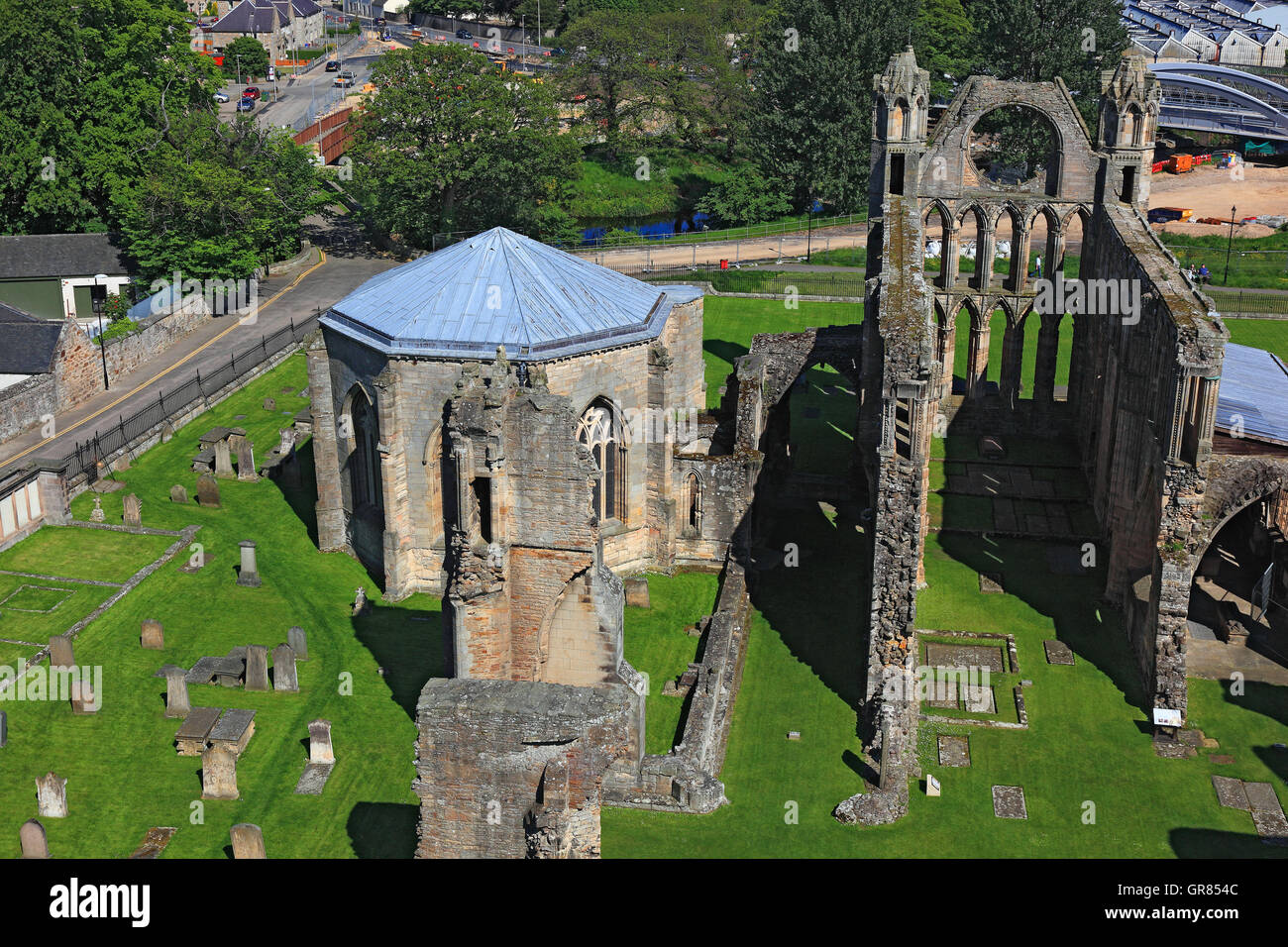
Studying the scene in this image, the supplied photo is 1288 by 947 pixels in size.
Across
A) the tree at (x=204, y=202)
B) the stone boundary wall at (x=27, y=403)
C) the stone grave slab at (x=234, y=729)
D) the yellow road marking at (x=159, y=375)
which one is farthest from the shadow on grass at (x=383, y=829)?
the tree at (x=204, y=202)

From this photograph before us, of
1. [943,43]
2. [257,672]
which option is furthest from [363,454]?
[943,43]

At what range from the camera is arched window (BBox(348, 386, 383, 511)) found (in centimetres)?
4381

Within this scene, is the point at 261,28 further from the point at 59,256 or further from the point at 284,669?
the point at 284,669

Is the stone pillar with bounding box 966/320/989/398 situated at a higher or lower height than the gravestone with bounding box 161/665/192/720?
higher

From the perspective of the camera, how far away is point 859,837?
3231 centimetres

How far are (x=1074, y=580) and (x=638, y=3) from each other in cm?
10230

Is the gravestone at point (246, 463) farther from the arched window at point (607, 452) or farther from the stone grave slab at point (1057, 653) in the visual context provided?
the stone grave slab at point (1057, 653)

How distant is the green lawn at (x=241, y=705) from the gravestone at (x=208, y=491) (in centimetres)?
39

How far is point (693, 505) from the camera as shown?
45.4 m

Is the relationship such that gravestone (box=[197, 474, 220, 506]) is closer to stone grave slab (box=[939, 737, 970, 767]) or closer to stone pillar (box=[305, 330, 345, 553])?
stone pillar (box=[305, 330, 345, 553])

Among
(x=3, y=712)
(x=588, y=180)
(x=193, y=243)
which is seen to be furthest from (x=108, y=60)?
(x=3, y=712)

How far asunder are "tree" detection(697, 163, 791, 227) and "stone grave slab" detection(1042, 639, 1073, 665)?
57.6 metres

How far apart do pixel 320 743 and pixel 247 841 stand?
471cm

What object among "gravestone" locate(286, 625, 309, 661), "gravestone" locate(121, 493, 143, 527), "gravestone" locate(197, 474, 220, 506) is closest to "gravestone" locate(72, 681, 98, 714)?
"gravestone" locate(286, 625, 309, 661)
